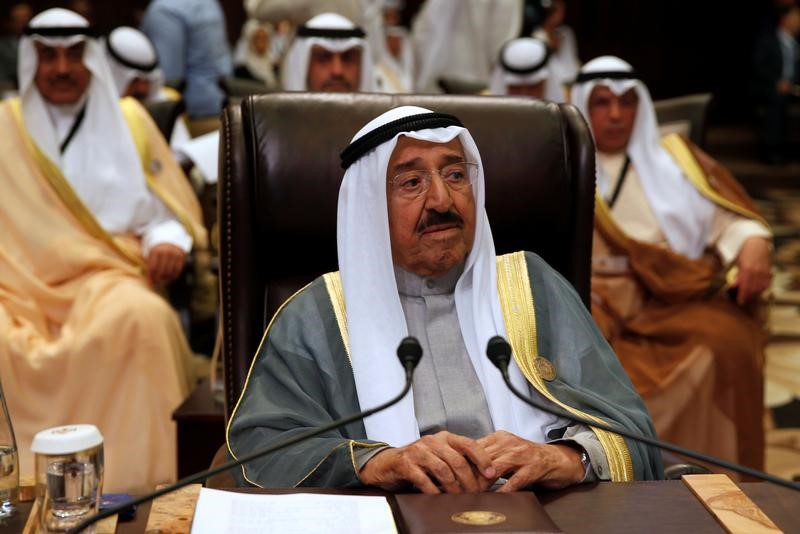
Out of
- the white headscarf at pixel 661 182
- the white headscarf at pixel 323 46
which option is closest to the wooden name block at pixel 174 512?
the white headscarf at pixel 661 182

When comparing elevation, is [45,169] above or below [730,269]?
above

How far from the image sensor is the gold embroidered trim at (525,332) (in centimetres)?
181

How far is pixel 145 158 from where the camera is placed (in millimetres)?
3902

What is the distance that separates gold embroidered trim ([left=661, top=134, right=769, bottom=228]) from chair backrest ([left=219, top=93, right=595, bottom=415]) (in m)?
1.42

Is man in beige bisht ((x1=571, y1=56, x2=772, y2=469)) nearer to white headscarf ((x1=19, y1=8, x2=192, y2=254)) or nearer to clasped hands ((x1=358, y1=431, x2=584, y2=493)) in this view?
white headscarf ((x1=19, y1=8, x2=192, y2=254))

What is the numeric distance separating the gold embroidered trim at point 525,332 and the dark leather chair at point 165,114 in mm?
2507

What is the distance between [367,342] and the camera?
6.33 ft

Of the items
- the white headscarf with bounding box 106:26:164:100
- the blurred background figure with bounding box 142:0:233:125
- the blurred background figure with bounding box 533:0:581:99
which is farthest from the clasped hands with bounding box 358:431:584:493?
the blurred background figure with bounding box 533:0:581:99

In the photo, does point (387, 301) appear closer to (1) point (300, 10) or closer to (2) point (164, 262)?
(2) point (164, 262)

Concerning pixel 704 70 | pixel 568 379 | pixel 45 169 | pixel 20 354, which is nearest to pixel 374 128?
pixel 568 379

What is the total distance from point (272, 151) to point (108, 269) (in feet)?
5.02

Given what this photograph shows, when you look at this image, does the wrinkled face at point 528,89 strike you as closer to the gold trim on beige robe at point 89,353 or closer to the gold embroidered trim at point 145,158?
the gold embroidered trim at point 145,158

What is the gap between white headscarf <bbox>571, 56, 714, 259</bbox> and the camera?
12.1 feet

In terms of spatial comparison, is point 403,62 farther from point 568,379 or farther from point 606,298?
point 568,379
